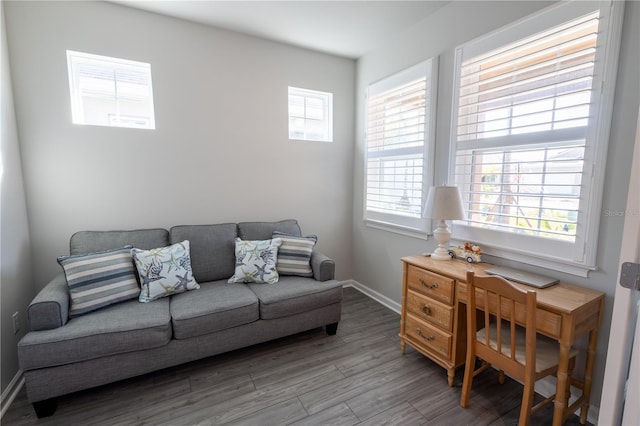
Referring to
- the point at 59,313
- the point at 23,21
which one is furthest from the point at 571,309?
the point at 23,21

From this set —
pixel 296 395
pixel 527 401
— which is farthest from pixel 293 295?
pixel 527 401

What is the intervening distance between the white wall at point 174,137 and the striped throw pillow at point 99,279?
520mm

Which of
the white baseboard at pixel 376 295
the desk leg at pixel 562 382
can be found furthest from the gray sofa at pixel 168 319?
the desk leg at pixel 562 382

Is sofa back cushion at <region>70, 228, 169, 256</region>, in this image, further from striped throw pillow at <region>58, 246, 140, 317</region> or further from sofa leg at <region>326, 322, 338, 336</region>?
sofa leg at <region>326, 322, 338, 336</region>

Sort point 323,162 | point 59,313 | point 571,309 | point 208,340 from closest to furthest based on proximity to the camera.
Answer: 1. point 571,309
2. point 59,313
3. point 208,340
4. point 323,162

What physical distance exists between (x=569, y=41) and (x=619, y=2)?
231 mm

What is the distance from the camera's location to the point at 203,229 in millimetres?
2662

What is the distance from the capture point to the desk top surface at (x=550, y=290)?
144 centimetres

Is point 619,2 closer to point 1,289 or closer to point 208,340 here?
point 208,340

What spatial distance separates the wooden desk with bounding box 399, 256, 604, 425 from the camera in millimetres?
1419

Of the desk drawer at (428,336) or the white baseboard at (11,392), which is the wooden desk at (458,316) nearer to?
the desk drawer at (428,336)

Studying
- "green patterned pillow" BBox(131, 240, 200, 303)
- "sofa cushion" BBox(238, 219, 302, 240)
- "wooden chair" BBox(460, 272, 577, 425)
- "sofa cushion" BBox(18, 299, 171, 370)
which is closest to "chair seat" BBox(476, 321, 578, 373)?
→ "wooden chair" BBox(460, 272, 577, 425)

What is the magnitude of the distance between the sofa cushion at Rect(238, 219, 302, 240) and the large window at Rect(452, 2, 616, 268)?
1641 millimetres

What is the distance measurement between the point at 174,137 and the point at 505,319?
2.94 metres
